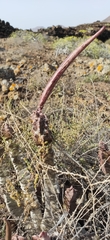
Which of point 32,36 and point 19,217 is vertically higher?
point 32,36

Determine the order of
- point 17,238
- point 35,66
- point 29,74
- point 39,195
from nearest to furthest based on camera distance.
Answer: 1. point 17,238
2. point 39,195
3. point 29,74
4. point 35,66

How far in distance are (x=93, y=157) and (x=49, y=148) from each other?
619 mm

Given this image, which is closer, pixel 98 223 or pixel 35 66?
pixel 98 223

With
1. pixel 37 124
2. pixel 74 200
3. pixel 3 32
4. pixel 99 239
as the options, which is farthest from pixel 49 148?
pixel 3 32

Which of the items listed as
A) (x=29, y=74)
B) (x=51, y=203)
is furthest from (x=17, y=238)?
(x=29, y=74)

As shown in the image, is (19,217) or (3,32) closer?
(19,217)

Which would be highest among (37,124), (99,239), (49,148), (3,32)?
(3,32)

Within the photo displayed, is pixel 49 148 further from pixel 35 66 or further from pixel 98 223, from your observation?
pixel 35 66

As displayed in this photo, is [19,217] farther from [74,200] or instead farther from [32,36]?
[32,36]

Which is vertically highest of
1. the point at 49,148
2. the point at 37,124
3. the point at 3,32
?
the point at 3,32

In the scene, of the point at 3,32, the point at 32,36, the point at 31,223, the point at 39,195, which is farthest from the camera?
the point at 3,32

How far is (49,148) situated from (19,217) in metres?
0.38

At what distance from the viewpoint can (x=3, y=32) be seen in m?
13.2

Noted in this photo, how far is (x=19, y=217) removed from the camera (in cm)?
209
